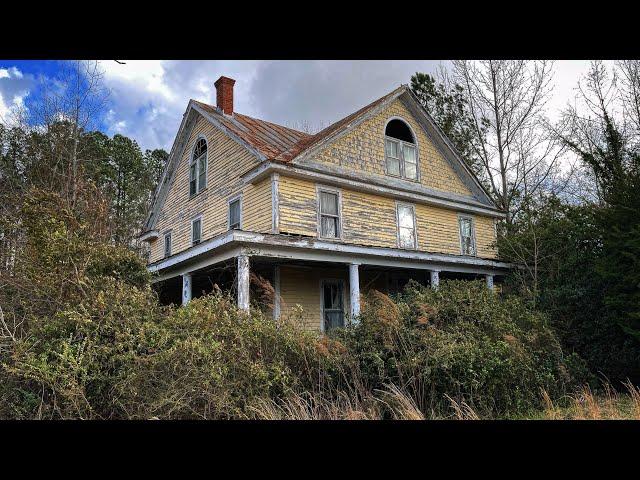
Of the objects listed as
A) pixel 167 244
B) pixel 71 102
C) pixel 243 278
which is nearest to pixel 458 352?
pixel 243 278

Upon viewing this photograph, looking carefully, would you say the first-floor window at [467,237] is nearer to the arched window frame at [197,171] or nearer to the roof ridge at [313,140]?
the roof ridge at [313,140]

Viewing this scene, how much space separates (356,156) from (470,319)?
8.83 meters

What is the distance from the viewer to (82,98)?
19172 mm

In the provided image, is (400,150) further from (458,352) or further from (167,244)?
(458,352)

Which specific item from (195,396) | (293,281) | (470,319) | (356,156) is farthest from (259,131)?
(195,396)

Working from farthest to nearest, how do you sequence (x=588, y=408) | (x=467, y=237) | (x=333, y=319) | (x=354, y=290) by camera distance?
(x=467, y=237)
(x=333, y=319)
(x=354, y=290)
(x=588, y=408)

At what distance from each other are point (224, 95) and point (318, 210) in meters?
6.34

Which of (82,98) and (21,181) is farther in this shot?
(21,181)

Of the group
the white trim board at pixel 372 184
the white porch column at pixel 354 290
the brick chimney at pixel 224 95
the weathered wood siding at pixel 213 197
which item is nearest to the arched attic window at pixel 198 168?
the weathered wood siding at pixel 213 197

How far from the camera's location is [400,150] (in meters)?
17.2

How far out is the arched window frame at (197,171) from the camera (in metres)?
17.3

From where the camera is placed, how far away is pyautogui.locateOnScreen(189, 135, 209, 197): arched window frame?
17344mm
